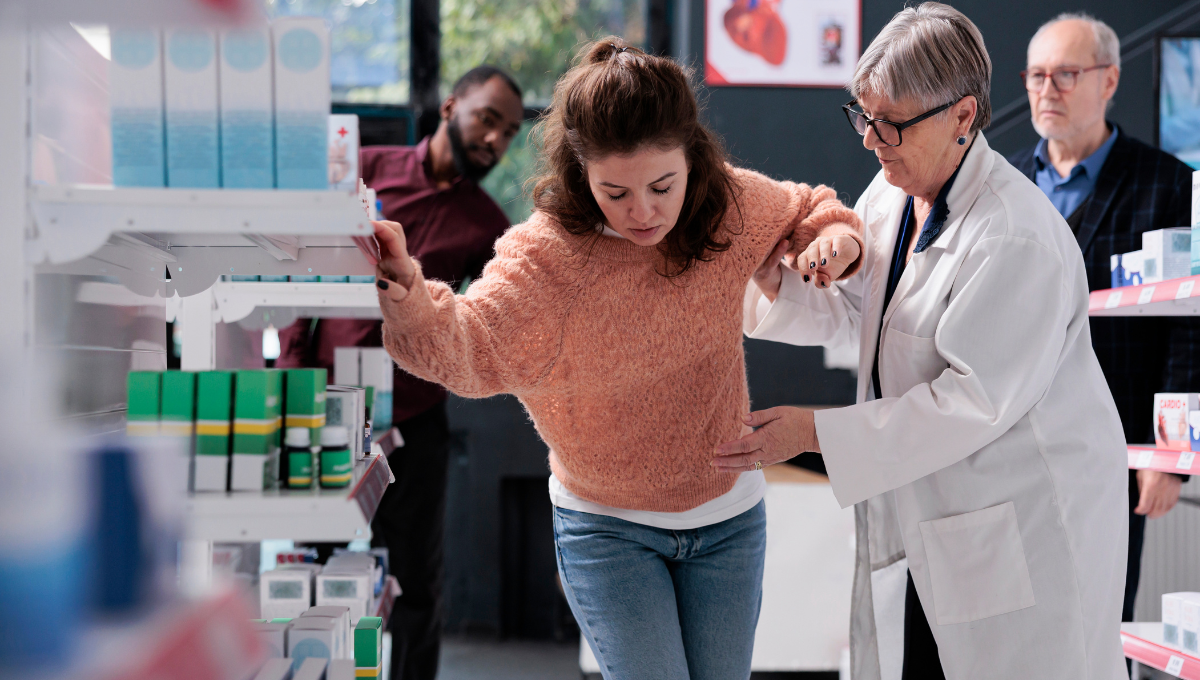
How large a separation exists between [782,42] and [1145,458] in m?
2.46

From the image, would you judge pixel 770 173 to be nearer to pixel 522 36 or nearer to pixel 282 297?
pixel 522 36

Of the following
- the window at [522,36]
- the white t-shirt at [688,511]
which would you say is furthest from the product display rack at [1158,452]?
the window at [522,36]

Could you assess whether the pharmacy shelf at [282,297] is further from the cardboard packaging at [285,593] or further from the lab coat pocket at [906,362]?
the lab coat pocket at [906,362]

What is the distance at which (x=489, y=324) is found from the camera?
4.72 feet

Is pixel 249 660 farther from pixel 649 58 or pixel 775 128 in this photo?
pixel 775 128

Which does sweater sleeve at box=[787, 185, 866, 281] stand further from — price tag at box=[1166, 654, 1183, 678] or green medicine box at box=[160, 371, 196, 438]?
price tag at box=[1166, 654, 1183, 678]

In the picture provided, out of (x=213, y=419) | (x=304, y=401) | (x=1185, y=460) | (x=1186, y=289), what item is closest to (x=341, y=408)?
(x=304, y=401)

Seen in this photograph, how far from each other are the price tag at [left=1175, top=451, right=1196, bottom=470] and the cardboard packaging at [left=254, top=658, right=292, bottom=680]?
6.71ft

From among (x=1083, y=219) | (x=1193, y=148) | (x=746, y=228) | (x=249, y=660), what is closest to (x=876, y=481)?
(x=746, y=228)

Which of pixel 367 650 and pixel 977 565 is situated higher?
pixel 977 565

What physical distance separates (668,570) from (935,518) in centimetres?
51

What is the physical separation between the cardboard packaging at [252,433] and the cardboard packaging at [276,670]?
0.35 meters

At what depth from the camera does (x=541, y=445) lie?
4.04 m

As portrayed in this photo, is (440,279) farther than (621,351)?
Yes
